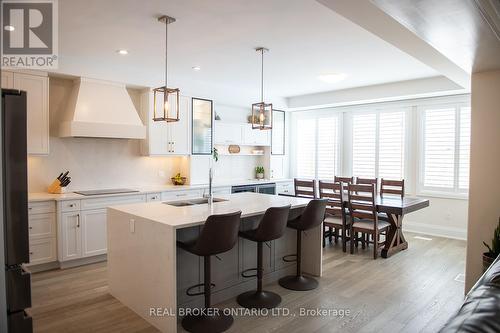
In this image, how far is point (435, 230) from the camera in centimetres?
641

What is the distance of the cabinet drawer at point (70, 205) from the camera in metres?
4.41

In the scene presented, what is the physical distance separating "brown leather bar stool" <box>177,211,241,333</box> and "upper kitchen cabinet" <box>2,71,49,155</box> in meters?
2.74

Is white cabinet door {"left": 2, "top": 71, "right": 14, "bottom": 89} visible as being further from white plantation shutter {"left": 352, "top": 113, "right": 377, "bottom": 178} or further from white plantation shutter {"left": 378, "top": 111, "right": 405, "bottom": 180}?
white plantation shutter {"left": 378, "top": 111, "right": 405, "bottom": 180}

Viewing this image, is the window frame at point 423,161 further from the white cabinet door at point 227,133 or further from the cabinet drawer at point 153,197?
the cabinet drawer at point 153,197

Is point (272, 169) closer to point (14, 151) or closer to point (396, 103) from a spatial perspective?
point (396, 103)

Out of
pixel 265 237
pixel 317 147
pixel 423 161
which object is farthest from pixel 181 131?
pixel 423 161

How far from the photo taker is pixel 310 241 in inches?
170

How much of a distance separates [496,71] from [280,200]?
2.63 meters

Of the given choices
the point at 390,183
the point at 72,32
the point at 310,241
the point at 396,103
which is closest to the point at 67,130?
the point at 72,32

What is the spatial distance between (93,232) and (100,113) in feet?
5.37

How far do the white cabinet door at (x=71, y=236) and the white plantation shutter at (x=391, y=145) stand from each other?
5497 mm

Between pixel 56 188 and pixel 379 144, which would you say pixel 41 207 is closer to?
pixel 56 188

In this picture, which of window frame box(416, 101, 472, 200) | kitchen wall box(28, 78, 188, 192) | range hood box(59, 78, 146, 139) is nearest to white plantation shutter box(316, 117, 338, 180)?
window frame box(416, 101, 472, 200)
